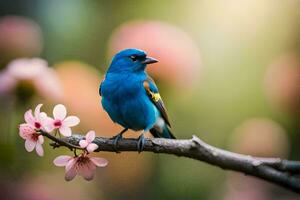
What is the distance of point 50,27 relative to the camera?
204 centimetres

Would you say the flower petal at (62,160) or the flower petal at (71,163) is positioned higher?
the flower petal at (62,160)

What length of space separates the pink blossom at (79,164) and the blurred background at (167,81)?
0.47 metres

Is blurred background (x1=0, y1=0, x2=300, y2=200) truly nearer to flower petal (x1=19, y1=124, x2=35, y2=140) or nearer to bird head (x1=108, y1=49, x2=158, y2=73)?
bird head (x1=108, y1=49, x2=158, y2=73)

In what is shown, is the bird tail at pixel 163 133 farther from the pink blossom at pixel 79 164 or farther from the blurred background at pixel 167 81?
the pink blossom at pixel 79 164

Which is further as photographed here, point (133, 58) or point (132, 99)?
point (132, 99)

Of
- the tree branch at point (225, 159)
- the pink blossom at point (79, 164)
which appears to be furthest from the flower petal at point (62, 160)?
the tree branch at point (225, 159)

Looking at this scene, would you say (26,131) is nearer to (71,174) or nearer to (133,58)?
(71,174)

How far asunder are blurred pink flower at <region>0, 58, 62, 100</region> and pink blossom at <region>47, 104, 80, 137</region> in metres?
0.52

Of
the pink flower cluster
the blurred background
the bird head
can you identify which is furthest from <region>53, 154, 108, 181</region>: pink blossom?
the blurred background

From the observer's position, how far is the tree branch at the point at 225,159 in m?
0.97

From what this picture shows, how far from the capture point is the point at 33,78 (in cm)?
132

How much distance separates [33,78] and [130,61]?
0.26 metres

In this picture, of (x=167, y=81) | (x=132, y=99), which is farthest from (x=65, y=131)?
(x=167, y=81)

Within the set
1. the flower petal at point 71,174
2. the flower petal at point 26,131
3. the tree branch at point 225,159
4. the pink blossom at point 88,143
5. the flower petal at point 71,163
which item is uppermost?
the flower petal at point 26,131
